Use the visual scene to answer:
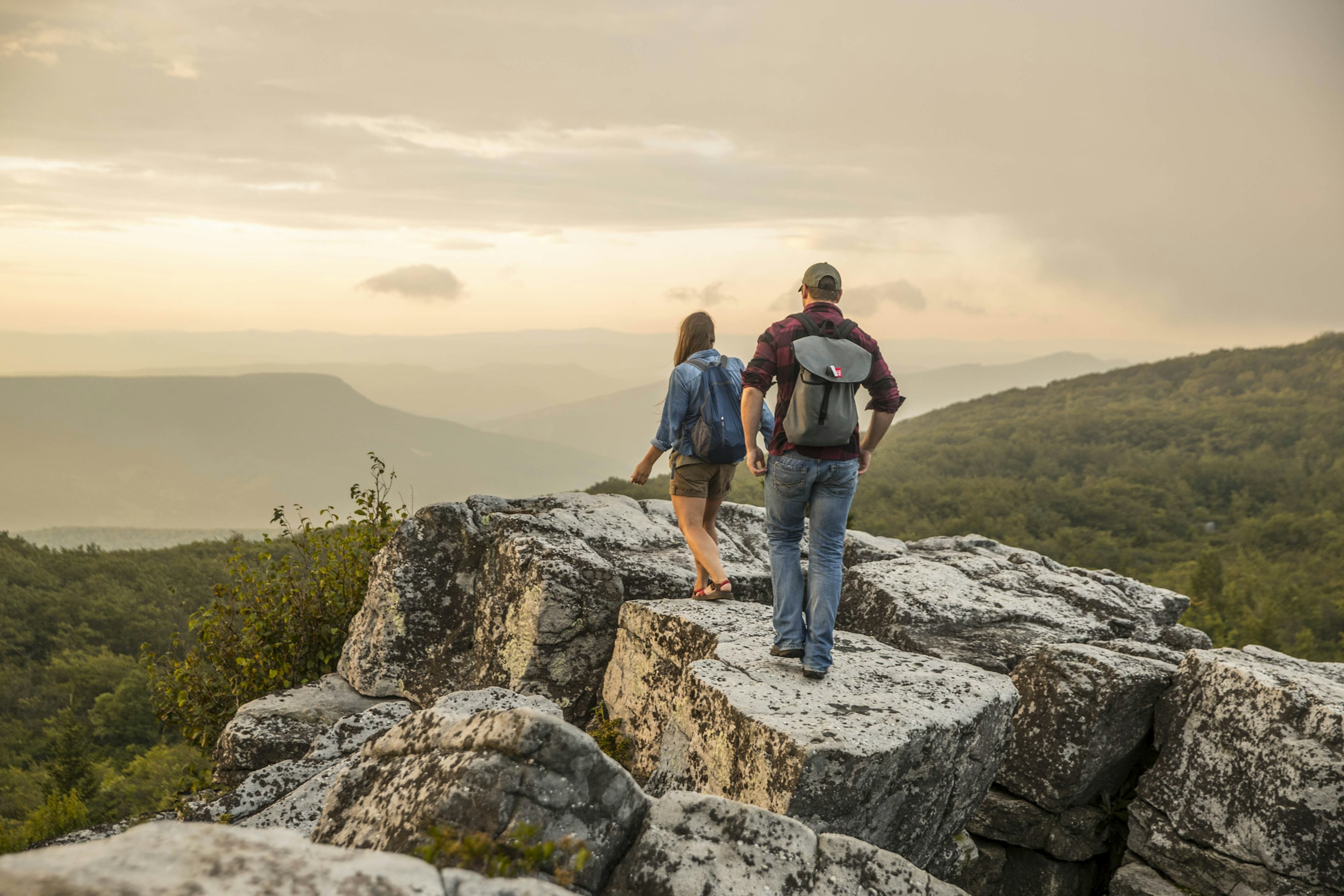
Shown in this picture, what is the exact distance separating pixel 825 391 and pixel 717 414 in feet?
6.43

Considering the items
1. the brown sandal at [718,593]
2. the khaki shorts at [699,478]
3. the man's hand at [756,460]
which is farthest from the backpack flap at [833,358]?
the brown sandal at [718,593]

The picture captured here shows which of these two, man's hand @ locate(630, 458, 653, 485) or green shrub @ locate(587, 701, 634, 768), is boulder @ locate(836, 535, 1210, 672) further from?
man's hand @ locate(630, 458, 653, 485)

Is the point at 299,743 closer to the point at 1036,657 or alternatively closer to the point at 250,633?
the point at 250,633

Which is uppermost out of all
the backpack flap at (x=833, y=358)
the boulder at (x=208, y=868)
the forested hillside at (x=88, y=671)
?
the backpack flap at (x=833, y=358)

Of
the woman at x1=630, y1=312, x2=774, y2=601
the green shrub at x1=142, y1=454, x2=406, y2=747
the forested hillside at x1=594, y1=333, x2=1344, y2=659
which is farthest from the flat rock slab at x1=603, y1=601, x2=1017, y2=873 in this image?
the forested hillside at x1=594, y1=333, x2=1344, y2=659

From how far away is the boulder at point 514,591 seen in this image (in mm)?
8547

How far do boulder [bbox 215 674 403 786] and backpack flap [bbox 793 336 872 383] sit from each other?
220 inches

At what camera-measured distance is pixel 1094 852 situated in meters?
7.67

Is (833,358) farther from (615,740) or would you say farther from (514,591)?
(514,591)

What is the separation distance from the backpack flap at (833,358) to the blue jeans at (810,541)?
0.64 m

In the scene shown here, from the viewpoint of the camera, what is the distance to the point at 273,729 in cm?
849

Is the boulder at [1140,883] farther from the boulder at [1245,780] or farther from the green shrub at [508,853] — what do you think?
the green shrub at [508,853]

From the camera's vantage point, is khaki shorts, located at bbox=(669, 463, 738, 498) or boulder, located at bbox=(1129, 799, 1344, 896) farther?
khaki shorts, located at bbox=(669, 463, 738, 498)

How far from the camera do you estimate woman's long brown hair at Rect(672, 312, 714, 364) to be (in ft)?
25.6
